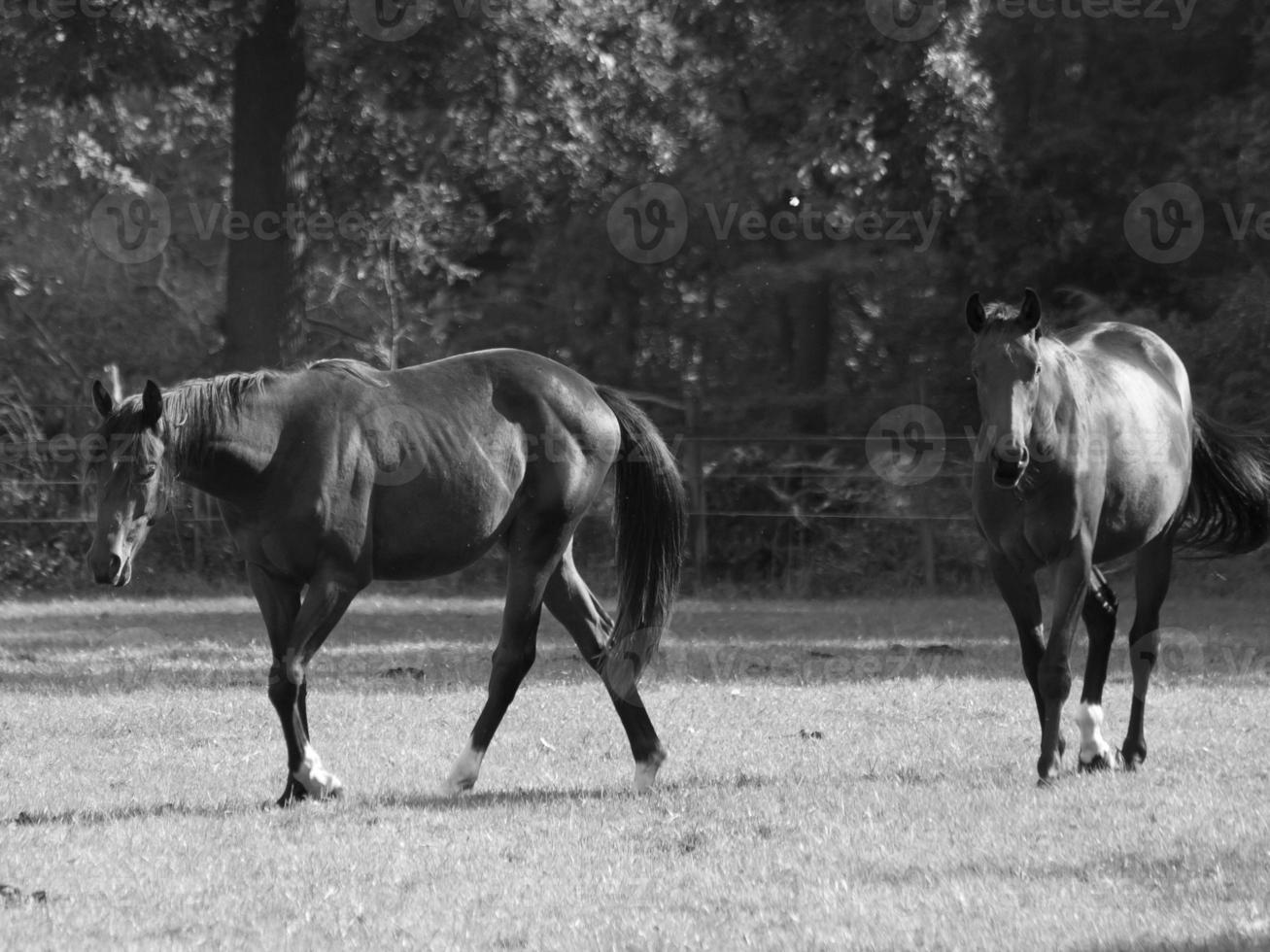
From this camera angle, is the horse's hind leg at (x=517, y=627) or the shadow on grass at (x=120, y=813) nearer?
the shadow on grass at (x=120, y=813)

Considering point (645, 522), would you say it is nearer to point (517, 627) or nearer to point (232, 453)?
point (517, 627)

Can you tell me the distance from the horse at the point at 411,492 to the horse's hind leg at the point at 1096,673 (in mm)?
1869

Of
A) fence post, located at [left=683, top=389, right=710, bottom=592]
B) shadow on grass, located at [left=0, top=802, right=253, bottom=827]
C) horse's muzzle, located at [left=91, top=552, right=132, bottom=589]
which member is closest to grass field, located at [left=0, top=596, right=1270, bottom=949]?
shadow on grass, located at [left=0, top=802, right=253, bottom=827]

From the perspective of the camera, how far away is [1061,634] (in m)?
7.10

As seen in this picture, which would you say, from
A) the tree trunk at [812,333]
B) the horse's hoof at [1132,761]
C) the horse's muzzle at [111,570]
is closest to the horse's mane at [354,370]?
the horse's muzzle at [111,570]

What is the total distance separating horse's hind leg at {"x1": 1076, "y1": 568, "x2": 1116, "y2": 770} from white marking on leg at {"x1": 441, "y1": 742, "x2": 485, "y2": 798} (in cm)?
260

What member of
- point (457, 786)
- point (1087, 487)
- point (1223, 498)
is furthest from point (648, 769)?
point (1223, 498)

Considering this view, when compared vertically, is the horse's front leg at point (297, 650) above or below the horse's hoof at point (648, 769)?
above

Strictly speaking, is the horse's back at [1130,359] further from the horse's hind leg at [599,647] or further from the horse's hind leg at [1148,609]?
the horse's hind leg at [599,647]

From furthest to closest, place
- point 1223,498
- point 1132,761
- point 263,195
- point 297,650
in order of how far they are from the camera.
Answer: point 263,195 < point 1223,498 < point 1132,761 < point 297,650

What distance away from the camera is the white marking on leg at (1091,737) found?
7.24m

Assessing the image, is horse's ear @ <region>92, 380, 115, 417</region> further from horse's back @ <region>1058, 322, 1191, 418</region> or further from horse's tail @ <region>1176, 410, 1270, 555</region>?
horse's tail @ <region>1176, 410, 1270, 555</region>

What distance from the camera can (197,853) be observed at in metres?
5.78

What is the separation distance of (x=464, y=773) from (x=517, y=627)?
66 cm
